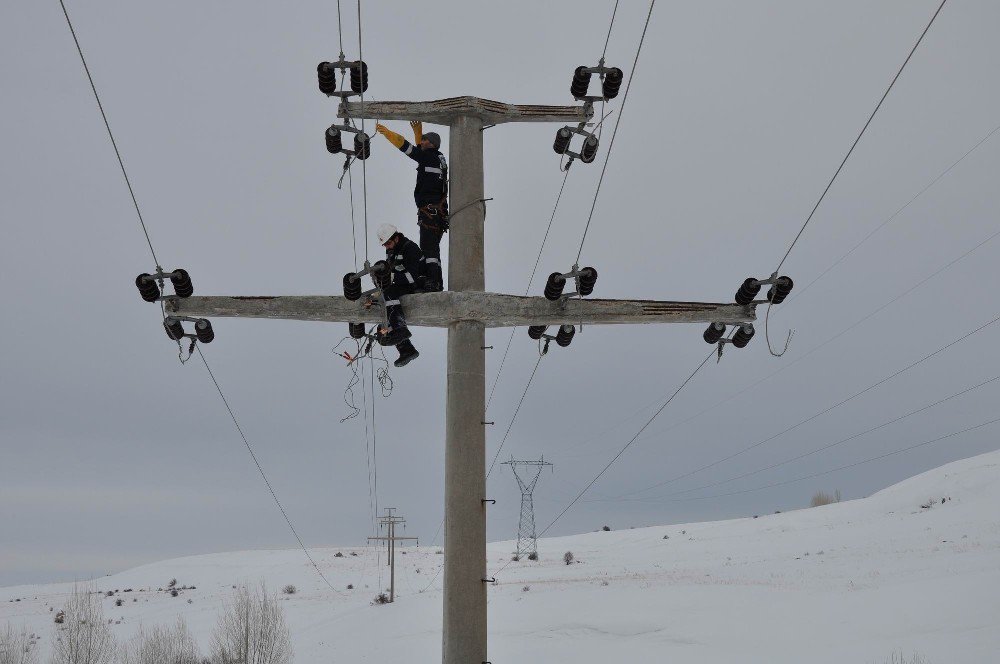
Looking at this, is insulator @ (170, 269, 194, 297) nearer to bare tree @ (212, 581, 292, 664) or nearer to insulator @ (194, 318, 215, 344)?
insulator @ (194, 318, 215, 344)

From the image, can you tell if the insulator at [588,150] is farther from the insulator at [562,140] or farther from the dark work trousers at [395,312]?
the dark work trousers at [395,312]

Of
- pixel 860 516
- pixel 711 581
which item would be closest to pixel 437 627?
pixel 711 581

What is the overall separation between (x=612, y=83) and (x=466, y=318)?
2.91 m

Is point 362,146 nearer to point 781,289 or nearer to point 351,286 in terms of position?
point 351,286

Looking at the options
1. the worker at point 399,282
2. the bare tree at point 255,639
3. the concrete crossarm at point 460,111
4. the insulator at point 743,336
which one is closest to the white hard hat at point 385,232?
the worker at point 399,282

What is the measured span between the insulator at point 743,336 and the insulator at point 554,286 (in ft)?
7.05

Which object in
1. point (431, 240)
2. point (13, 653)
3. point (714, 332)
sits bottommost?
point (13, 653)

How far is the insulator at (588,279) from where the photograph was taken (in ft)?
28.6

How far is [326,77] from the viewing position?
8977mm

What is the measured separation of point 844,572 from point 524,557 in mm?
24584

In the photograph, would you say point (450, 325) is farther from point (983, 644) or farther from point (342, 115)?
point (983, 644)

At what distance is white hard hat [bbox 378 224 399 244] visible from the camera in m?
9.56

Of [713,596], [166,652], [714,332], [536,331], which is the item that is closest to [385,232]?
[536,331]

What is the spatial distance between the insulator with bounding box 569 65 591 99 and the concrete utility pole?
1404mm
